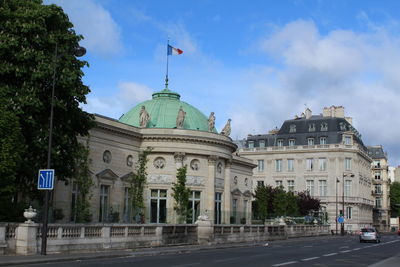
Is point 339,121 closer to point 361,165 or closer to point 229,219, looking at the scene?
point 361,165

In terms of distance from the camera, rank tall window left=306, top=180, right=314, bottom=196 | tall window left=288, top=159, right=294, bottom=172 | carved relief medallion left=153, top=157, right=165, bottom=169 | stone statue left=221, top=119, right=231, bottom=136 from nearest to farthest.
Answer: carved relief medallion left=153, top=157, right=165, bottom=169 → stone statue left=221, top=119, right=231, bottom=136 → tall window left=306, top=180, right=314, bottom=196 → tall window left=288, top=159, right=294, bottom=172

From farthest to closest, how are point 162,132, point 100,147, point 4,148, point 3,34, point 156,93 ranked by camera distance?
point 156,93 → point 162,132 → point 100,147 → point 3,34 → point 4,148

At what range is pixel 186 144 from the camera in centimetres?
5794

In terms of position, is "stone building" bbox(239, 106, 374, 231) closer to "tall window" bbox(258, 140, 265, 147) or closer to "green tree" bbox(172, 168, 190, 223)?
"tall window" bbox(258, 140, 265, 147)

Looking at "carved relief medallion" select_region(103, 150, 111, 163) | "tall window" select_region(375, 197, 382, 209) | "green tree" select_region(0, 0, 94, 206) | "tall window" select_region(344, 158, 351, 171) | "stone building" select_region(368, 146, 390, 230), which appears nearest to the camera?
"green tree" select_region(0, 0, 94, 206)

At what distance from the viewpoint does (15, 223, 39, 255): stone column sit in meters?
24.4

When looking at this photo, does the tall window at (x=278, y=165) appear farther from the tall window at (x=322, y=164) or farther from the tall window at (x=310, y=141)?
the tall window at (x=322, y=164)

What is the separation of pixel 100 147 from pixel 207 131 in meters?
13.1

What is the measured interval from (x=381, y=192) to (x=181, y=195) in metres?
87.6

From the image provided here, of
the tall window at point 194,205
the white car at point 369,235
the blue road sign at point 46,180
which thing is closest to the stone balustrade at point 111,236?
the blue road sign at point 46,180

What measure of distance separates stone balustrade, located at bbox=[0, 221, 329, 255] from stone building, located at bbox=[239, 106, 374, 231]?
2083 inches

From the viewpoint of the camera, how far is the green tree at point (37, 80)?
29.1 metres

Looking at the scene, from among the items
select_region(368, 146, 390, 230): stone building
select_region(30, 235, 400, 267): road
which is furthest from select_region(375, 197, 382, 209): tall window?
select_region(30, 235, 400, 267): road

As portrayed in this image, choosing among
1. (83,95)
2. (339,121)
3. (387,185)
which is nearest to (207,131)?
(83,95)
